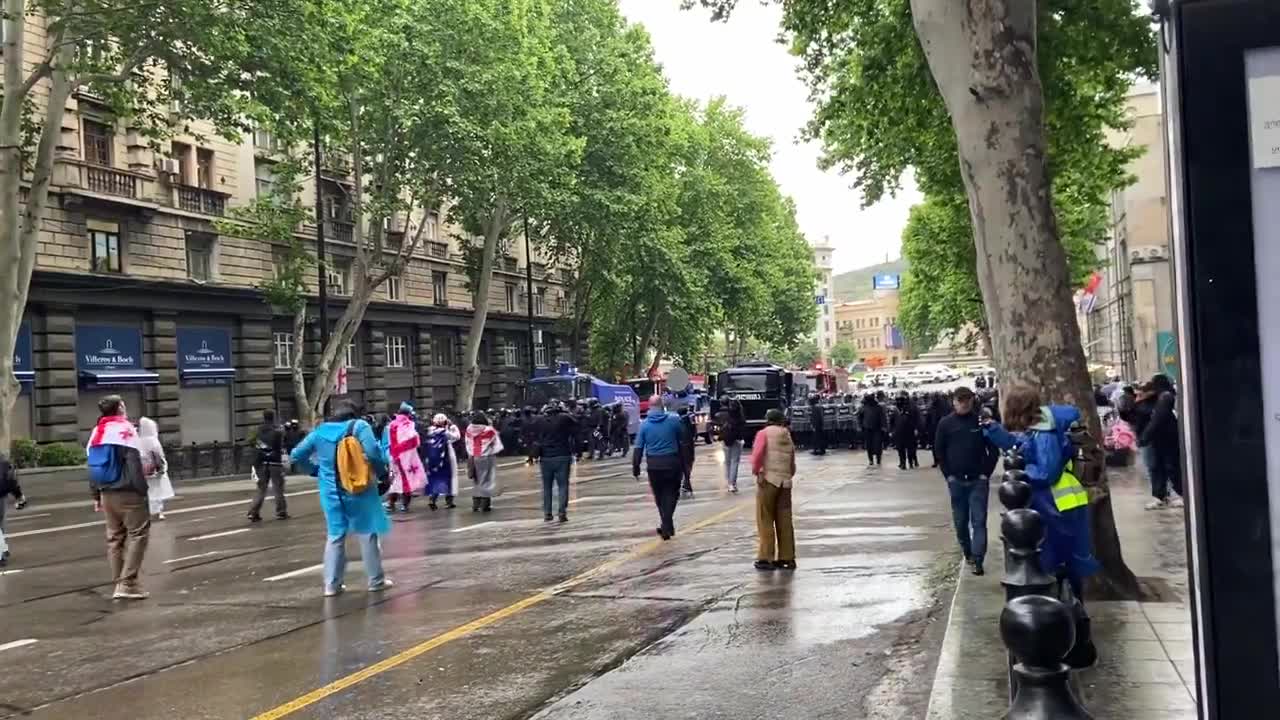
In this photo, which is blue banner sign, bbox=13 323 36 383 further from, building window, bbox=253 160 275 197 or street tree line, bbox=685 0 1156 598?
street tree line, bbox=685 0 1156 598

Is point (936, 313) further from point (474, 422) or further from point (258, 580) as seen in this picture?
point (258, 580)

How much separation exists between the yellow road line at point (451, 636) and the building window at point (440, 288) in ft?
122

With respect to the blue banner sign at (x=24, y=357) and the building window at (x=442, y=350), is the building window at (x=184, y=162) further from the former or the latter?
the building window at (x=442, y=350)

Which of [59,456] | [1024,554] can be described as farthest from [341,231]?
[1024,554]

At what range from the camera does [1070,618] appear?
10.1 ft

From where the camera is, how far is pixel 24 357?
2853 centimetres

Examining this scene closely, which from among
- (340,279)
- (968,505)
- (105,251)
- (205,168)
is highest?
(205,168)

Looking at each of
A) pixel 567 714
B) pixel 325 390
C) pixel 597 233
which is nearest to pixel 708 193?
pixel 597 233

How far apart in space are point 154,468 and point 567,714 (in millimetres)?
7158

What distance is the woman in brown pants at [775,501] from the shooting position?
1051 centimetres

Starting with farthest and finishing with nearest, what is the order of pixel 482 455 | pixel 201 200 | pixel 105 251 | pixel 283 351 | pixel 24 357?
1. pixel 283 351
2. pixel 201 200
3. pixel 105 251
4. pixel 24 357
5. pixel 482 455

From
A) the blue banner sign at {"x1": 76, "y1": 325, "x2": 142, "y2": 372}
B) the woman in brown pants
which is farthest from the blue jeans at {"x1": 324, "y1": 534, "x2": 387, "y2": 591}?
the blue banner sign at {"x1": 76, "y1": 325, "x2": 142, "y2": 372}

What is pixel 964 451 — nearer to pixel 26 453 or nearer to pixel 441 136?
pixel 26 453

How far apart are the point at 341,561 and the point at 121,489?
2167mm
